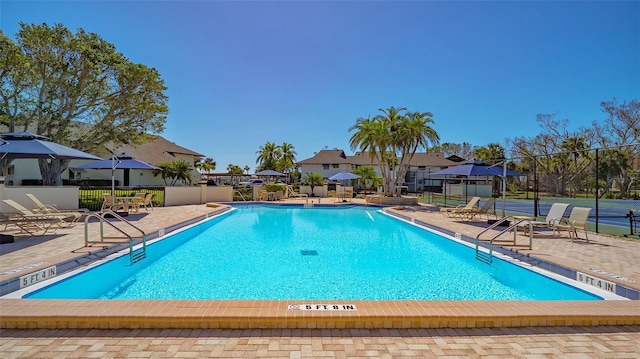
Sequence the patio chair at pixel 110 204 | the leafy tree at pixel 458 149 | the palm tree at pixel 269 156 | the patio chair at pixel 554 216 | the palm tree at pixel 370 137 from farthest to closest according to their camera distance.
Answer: the leafy tree at pixel 458 149, the palm tree at pixel 269 156, the palm tree at pixel 370 137, the patio chair at pixel 110 204, the patio chair at pixel 554 216

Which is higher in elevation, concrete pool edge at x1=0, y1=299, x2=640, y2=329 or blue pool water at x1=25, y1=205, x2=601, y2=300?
concrete pool edge at x1=0, y1=299, x2=640, y2=329

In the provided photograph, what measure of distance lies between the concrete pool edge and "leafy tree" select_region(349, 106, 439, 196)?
17872mm

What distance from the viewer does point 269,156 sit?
4809 cm

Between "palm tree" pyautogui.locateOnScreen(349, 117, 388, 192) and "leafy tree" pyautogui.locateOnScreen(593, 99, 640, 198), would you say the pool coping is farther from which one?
"leafy tree" pyautogui.locateOnScreen(593, 99, 640, 198)

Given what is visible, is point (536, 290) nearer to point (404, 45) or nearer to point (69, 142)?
point (404, 45)

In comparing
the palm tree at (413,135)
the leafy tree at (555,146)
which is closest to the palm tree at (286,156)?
the palm tree at (413,135)

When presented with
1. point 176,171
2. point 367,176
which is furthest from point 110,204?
point 367,176

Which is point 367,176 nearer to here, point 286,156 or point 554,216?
point 554,216

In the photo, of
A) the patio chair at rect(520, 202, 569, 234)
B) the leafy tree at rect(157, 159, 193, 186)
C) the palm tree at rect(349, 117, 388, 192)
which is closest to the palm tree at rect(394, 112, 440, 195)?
the palm tree at rect(349, 117, 388, 192)

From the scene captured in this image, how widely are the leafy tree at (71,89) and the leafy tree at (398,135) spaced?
13810mm

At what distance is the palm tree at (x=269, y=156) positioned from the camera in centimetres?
4762

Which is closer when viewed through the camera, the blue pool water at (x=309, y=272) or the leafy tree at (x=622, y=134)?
the blue pool water at (x=309, y=272)

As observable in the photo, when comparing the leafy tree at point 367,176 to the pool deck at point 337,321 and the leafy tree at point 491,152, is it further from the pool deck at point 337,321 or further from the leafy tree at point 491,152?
the pool deck at point 337,321

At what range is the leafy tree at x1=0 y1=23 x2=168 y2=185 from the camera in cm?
1509
